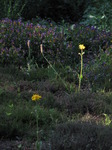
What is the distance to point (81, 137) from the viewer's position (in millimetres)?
3193

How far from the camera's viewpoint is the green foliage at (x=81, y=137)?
3100mm

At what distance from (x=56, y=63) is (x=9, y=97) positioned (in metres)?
1.58

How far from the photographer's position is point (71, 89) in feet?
16.3

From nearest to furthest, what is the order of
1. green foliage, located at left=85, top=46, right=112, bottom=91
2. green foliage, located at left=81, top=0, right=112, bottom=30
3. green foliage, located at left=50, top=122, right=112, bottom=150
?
green foliage, located at left=50, top=122, right=112, bottom=150 → green foliage, located at left=85, top=46, right=112, bottom=91 → green foliage, located at left=81, top=0, right=112, bottom=30

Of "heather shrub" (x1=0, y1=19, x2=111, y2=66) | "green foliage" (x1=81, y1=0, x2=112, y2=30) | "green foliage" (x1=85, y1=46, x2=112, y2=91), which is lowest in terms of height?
"green foliage" (x1=85, y1=46, x2=112, y2=91)

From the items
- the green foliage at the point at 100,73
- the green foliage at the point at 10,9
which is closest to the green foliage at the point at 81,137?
the green foliage at the point at 100,73

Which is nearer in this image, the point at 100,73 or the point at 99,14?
the point at 100,73

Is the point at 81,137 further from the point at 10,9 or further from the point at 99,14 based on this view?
the point at 99,14

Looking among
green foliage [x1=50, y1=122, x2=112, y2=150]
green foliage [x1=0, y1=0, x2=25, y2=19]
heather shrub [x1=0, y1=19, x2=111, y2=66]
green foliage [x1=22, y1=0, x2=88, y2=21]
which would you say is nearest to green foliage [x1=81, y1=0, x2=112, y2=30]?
green foliage [x1=22, y1=0, x2=88, y2=21]

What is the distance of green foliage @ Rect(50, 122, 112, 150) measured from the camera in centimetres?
310

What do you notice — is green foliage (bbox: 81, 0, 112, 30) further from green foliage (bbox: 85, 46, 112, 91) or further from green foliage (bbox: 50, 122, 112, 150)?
green foliage (bbox: 50, 122, 112, 150)

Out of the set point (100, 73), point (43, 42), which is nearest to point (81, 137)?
point (100, 73)

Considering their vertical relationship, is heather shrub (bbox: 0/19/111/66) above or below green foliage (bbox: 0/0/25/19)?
below

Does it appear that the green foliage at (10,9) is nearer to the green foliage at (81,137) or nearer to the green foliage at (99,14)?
the green foliage at (99,14)
